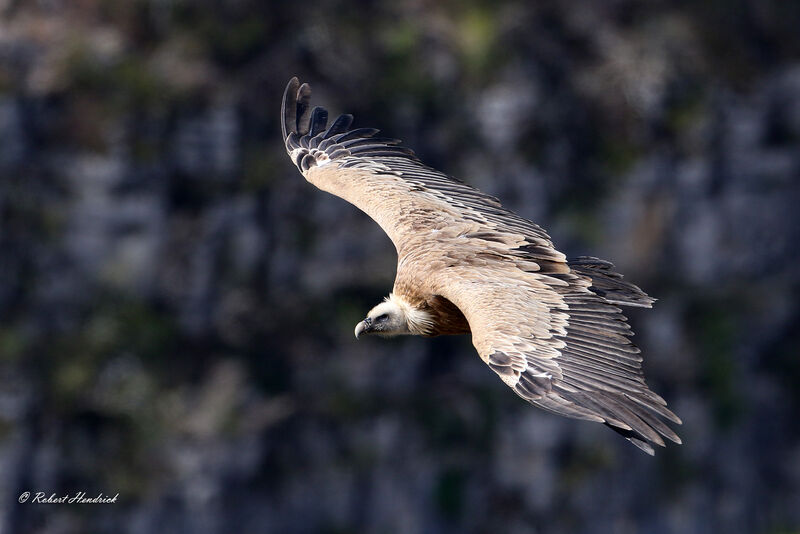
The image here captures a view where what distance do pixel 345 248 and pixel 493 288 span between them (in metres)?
14.4

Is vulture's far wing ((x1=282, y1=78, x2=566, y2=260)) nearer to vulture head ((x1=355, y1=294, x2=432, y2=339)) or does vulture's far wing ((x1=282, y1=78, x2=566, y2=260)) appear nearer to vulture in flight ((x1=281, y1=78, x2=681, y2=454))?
vulture in flight ((x1=281, y1=78, x2=681, y2=454))

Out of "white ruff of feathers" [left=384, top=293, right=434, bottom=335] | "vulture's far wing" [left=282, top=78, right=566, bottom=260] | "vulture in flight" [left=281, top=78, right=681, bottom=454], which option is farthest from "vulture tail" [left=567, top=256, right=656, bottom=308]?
"white ruff of feathers" [left=384, top=293, right=434, bottom=335]

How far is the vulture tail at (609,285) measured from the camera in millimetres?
8859

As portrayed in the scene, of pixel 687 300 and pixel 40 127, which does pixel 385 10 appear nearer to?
pixel 40 127

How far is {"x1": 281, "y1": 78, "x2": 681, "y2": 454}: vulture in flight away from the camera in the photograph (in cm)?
748

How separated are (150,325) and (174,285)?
799mm

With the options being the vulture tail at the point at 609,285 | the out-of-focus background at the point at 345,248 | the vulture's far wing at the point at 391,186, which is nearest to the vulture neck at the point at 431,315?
the vulture's far wing at the point at 391,186

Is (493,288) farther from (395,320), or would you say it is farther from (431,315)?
(395,320)

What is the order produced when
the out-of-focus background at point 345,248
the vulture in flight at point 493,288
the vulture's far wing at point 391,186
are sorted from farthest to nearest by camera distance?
1. the out-of-focus background at point 345,248
2. the vulture's far wing at point 391,186
3. the vulture in flight at point 493,288

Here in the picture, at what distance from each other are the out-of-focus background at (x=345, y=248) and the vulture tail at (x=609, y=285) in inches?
524

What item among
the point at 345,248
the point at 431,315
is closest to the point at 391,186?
the point at 431,315

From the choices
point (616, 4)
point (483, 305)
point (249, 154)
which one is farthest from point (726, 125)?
point (483, 305)

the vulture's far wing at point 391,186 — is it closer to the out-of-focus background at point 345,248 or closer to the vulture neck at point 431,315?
the vulture neck at point 431,315

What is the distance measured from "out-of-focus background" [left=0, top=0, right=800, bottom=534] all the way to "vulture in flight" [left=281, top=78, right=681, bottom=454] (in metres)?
10.8
